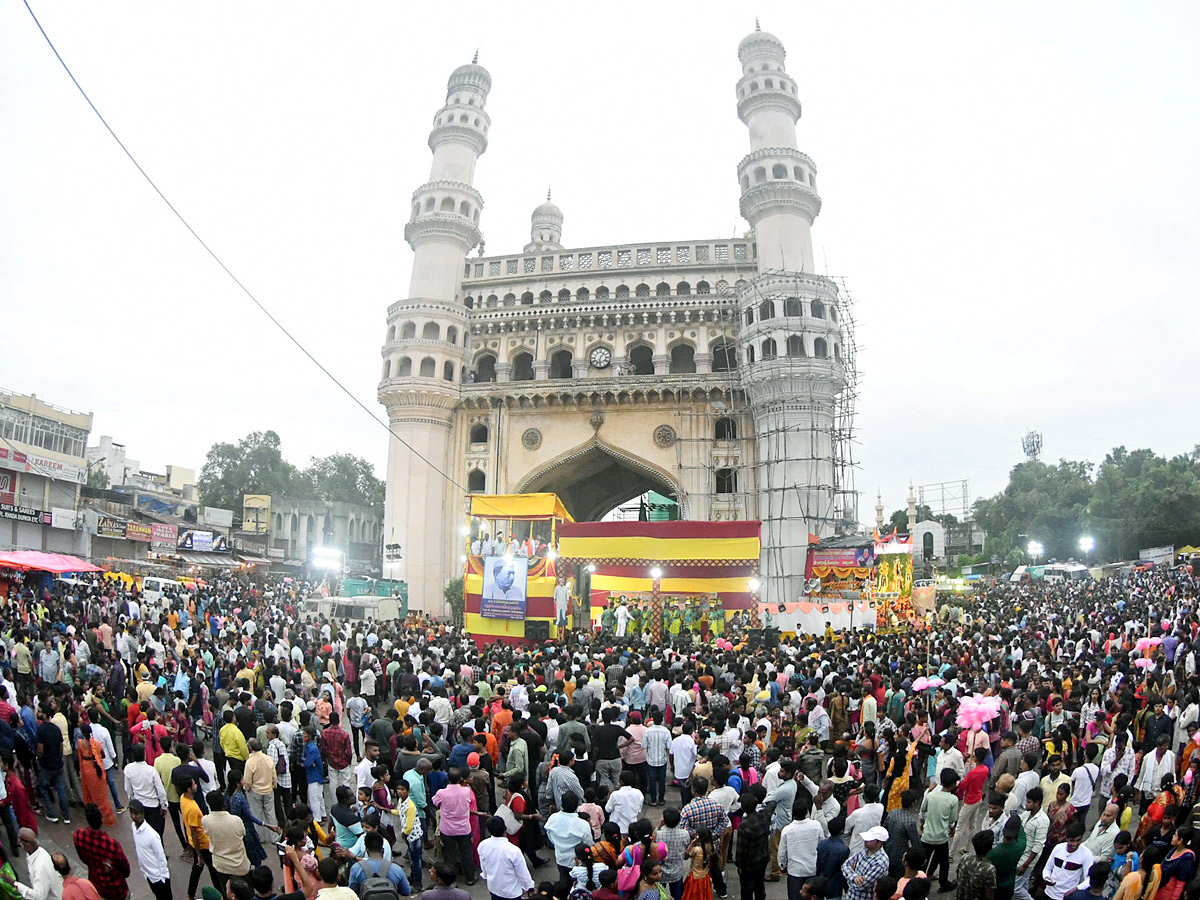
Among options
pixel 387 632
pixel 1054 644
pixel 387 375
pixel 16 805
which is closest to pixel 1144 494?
pixel 1054 644

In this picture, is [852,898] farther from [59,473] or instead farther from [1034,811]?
[59,473]

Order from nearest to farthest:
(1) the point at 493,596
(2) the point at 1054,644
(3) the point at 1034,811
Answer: (3) the point at 1034,811 < (2) the point at 1054,644 < (1) the point at 493,596

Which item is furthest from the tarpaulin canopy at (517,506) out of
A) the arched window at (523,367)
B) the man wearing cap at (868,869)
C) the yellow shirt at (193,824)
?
the man wearing cap at (868,869)

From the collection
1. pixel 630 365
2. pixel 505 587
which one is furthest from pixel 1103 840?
pixel 630 365

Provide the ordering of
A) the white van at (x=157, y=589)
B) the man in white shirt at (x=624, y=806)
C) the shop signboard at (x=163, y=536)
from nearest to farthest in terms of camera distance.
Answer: the man in white shirt at (x=624, y=806) → the white van at (x=157, y=589) → the shop signboard at (x=163, y=536)

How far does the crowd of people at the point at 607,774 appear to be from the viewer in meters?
6.00

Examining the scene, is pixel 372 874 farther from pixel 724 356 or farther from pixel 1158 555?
pixel 1158 555

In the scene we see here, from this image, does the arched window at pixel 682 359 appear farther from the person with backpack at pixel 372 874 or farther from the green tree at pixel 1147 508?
the person with backpack at pixel 372 874

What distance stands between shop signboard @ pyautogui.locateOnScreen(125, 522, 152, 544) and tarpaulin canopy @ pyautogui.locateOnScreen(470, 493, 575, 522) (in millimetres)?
25063

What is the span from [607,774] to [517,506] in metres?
16.4

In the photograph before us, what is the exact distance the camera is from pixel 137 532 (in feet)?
137

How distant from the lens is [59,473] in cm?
3838

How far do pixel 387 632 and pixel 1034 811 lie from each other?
48.5ft

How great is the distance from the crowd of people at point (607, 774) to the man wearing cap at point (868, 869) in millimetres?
21
